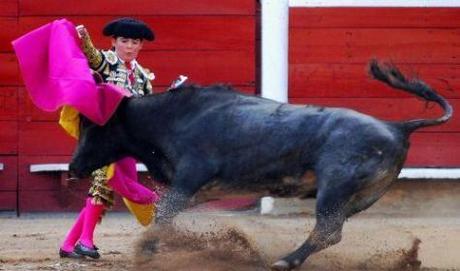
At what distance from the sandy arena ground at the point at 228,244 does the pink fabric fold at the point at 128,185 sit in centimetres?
19

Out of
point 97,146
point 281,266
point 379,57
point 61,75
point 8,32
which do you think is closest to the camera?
point 281,266

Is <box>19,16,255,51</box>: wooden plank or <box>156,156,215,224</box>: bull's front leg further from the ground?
<box>19,16,255,51</box>: wooden plank

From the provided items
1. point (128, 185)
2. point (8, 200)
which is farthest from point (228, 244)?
point (8, 200)

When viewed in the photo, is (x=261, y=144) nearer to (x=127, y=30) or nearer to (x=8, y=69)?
(x=127, y=30)

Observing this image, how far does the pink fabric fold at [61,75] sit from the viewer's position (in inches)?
189

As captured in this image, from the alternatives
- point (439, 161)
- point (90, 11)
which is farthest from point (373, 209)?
point (90, 11)

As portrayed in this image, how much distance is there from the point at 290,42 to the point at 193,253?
2814mm

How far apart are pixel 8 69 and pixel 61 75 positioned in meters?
2.66

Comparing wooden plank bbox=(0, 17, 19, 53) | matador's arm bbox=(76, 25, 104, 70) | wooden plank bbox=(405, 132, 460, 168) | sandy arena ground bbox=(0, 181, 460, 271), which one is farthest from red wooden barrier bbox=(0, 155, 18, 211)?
matador's arm bbox=(76, 25, 104, 70)

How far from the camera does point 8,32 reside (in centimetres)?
738

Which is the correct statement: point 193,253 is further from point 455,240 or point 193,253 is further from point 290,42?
point 290,42

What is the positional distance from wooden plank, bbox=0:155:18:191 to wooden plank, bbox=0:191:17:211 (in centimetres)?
2

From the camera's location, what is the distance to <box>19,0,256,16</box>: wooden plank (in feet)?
24.3

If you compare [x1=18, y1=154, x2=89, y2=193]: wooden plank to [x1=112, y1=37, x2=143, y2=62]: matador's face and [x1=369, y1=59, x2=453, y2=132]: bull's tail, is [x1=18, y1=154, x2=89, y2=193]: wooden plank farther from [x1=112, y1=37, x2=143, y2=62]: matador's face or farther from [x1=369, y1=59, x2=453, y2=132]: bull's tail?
[x1=369, y1=59, x2=453, y2=132]: bull's tail
